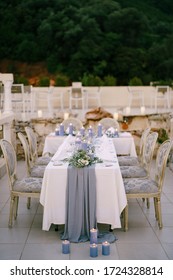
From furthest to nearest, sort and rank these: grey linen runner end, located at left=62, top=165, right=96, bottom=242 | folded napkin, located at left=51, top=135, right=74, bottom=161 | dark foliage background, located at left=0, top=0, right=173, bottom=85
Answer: dark foliage background, located at left=0, top=0, right=173, bottom=85
folded napkin, located at left=51, top=135, right=74, bottom=161
grey linen runner end, located at left=62, top=165, right=96, bottom=242

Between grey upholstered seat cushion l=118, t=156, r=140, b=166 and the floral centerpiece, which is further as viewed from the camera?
the floral centerpiece

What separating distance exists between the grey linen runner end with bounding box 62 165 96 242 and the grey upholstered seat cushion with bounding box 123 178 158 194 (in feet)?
1.54

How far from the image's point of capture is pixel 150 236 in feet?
14.1

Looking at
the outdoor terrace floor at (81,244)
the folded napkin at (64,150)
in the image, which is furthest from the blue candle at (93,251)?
the folded napkin at (64,150)

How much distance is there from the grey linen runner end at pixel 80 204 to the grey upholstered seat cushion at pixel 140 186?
1.54 feet

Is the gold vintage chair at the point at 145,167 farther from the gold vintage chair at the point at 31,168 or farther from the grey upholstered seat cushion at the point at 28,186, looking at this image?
the grey upholstered seat cushion at the point at 28,186

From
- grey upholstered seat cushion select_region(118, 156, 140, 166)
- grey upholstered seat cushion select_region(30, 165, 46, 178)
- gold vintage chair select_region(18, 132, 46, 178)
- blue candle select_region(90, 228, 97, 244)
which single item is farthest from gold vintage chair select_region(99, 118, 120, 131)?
blue candle select_region(90, 228, 97, 244)

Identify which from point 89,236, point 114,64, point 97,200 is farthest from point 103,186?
point 114,64

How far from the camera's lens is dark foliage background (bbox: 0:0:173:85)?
21.9 metres

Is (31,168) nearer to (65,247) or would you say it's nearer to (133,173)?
(133,173)

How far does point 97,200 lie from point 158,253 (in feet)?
2.37

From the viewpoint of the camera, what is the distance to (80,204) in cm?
419

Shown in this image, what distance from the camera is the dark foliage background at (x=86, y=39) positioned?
21938mm

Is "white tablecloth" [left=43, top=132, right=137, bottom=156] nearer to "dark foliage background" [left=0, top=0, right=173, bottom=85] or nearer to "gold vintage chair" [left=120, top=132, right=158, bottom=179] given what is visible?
"gold vintage chair" [left=120, top=132, right=158, bottom=179]
